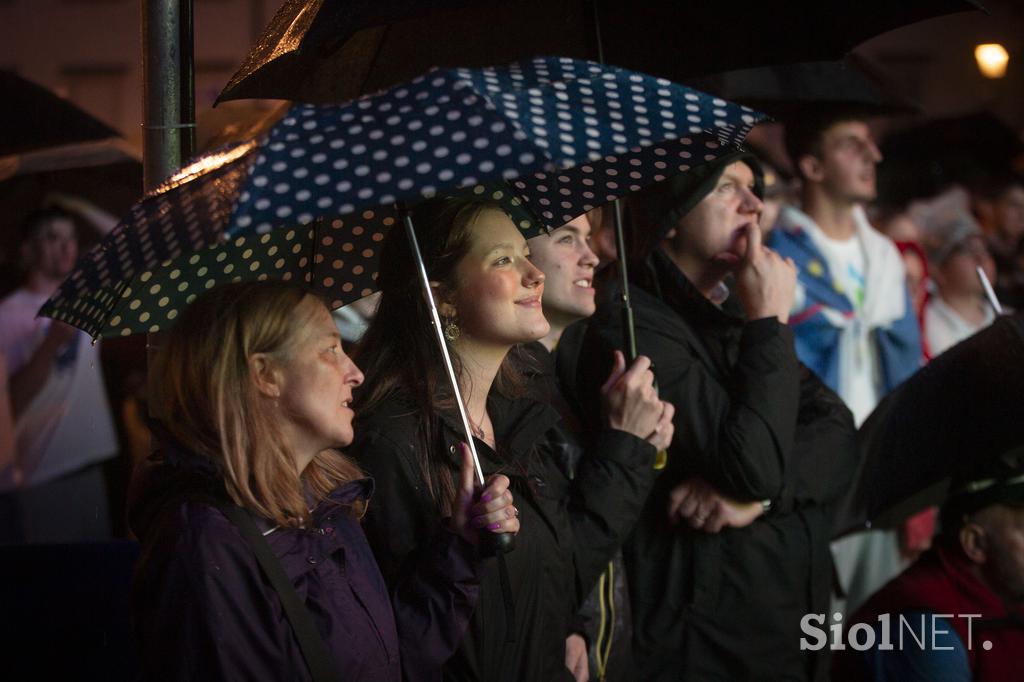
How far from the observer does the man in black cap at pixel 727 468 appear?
440 centimetres

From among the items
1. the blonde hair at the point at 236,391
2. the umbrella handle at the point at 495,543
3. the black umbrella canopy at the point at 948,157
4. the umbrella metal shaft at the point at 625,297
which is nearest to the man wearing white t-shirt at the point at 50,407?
the umbrella metal shaft at the point at 625,297

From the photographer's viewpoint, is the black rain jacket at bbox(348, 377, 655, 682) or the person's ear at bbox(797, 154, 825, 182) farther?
the person's ear at bbox(797, 154, 825, 182)

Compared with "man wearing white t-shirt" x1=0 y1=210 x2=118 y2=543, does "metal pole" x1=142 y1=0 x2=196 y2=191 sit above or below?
above

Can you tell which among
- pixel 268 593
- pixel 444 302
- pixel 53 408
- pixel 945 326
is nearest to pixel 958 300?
pixel 945 326

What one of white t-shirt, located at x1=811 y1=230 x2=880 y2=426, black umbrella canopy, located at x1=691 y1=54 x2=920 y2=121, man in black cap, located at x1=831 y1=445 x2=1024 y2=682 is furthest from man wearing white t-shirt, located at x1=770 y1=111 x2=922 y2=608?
man in black cap, located at x1=831 y1=445 x2=1024 y2=682

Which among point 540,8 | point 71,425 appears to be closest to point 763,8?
point 540,8

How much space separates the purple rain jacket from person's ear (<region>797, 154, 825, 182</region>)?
4.36 meters

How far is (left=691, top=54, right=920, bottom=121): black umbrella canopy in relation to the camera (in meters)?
6.36

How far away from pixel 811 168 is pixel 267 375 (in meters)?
4.59

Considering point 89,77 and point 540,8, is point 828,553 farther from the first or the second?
point 89,77

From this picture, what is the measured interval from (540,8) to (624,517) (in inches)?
70.8

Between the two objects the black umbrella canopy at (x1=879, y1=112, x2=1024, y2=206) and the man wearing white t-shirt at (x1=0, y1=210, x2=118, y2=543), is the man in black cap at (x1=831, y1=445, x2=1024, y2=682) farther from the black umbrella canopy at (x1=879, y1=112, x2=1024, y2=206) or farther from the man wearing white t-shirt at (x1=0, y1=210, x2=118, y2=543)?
the black umbrella canopy at (x1=879, y1=112, x2=1024, y2=206)

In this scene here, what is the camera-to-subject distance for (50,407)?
723 cm

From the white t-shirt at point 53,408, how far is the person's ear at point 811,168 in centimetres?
371
